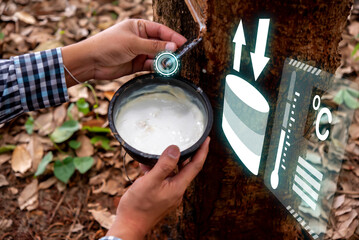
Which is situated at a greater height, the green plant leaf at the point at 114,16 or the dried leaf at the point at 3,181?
the green plant leaf at the point at 114,16

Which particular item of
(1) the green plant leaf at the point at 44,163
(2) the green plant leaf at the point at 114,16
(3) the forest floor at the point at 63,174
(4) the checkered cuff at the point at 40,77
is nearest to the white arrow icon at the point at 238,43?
(4) the checkered cuff at the point at 40,77

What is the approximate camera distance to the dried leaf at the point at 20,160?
8.31 feet

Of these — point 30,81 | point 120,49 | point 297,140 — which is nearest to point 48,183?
point 30,81

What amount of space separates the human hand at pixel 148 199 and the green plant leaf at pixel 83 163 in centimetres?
112

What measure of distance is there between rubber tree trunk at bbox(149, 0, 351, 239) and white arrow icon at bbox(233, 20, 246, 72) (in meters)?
0.02

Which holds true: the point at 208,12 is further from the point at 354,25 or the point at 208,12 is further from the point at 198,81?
the point at 354,25

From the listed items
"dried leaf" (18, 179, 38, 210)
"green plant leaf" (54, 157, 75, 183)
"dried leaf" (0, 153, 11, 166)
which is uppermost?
"green plant leaf" (54, 157, 75, 183)

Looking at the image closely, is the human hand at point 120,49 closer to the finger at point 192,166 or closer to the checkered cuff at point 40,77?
the checkered cuff at point 40,77

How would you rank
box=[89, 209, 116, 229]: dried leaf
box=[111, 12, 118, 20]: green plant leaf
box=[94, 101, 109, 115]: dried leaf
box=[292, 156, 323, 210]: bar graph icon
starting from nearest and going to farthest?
box=[292, 156, 323, 210]: bar graph icon → box=[89, 209, 116, 229]: dried leaf → box=[94, 101, 109, 115]: dried leaf → box=[111, 12, 118, 20]: green plant leaf

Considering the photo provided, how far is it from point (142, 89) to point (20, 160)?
4.91 feet

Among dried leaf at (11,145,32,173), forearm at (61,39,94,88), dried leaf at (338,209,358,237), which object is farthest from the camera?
dried leaf at (11,145,32,173)

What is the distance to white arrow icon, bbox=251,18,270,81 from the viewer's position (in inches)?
51.9

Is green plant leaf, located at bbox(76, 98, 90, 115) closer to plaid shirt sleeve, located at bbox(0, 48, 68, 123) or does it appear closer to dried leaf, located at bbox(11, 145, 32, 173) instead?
dried leaf, located at bbox(11, 145, 32, 173)

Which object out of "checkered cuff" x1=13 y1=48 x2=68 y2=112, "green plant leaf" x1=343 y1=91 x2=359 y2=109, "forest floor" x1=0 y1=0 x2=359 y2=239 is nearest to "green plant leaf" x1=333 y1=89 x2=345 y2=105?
"green plant leaf" x1=343 y1=91 x2=359 y2=109
